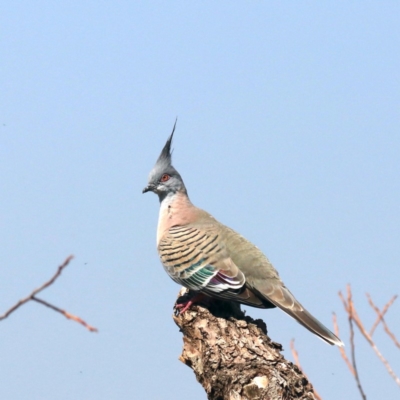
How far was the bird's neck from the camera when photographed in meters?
8.13

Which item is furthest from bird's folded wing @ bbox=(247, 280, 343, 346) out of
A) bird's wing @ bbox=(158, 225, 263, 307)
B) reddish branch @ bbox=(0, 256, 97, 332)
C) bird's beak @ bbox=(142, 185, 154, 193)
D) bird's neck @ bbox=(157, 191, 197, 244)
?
reddish branch @ bbox=(0, 256, 97, 332)

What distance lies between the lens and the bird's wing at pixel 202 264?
6.92 meters

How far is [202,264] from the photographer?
7.20 m

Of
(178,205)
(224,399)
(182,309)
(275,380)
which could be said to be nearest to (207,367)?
(224,399)

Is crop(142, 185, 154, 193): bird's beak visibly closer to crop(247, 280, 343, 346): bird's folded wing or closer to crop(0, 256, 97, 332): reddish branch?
crop(247, 280, 343, 346): bird's folded wing

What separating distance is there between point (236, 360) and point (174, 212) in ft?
9.89

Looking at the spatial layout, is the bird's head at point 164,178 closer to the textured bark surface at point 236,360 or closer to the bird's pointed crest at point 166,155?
the bird's pointed crest at point 166,155

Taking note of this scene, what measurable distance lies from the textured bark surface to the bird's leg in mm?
153

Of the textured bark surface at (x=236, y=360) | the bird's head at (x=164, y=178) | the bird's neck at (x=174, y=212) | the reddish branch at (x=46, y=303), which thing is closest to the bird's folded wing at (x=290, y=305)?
the textured bark surface at (x=236, y=360)

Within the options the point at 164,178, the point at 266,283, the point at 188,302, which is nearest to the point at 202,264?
the point at 188,302

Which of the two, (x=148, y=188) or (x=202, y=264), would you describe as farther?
(x=148, y=188)

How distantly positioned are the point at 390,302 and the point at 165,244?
11.2 ft

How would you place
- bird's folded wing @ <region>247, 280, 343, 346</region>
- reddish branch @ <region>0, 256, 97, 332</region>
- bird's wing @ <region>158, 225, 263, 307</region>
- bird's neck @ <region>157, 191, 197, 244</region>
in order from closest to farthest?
reddish branch @ <region>0, 256, 97, 332</region> → bird's folded wing @ <region>247, 280, 343, 346</region> → bird's wing @ <region>158, 225, 263, 307</region> → bird's neck @ <region>157, 191, 197, 244</region>

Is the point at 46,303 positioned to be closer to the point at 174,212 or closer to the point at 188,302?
the point at 188,302
